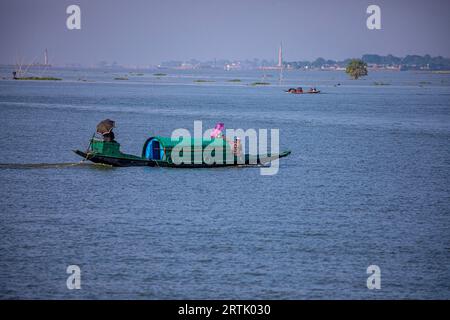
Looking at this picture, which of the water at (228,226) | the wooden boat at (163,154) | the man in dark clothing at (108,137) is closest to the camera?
the water at (228,226)

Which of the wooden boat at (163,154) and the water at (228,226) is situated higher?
the wooden boat at (163,154)

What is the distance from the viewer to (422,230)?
3581cm

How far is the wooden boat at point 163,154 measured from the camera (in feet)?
164

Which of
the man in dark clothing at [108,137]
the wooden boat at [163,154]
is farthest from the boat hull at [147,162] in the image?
the man in dark clothing at [108,137]


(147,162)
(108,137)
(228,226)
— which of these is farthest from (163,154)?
(228,226)

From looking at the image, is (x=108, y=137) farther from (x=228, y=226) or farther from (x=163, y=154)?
(x=228, y=226)

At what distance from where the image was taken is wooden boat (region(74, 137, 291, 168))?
50062mm

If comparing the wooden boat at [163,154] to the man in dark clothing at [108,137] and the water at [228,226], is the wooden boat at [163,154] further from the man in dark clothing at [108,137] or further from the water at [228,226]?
the water at [228,226]

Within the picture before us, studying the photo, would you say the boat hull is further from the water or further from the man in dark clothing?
the man in dark clothing

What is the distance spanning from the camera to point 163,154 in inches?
2002

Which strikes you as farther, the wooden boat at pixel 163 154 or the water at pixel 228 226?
the wooden boat at pixel 163 154

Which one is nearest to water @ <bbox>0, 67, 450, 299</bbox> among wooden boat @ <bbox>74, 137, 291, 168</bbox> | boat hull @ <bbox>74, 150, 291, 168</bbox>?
boat hull @ <bbox>74, 150, 291, 168</bbox>

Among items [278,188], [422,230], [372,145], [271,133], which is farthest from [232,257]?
[271,133]
